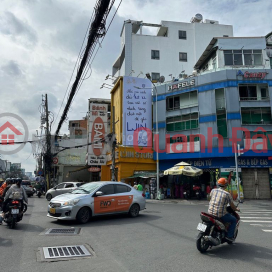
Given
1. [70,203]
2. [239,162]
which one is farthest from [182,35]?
[70,203]

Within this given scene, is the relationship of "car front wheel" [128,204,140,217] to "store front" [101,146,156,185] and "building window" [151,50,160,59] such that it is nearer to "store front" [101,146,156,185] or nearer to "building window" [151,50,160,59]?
"store front" [101,146,156,185]

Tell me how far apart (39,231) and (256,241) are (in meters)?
6.37

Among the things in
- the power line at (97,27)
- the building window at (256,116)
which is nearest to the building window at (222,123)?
the building window at (256,116)

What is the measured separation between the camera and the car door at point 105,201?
34.8ft

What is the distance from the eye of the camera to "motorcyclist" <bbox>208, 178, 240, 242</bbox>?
647 cm

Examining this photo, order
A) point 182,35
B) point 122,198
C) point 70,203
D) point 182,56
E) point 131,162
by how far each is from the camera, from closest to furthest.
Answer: point 70,203 → point 122,198 → point 131,162 → point 182,56 → point 182,35

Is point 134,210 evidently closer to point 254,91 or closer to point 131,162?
point 131,162

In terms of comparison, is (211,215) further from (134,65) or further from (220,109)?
(134,65)

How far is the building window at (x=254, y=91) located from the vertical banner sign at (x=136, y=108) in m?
9.27

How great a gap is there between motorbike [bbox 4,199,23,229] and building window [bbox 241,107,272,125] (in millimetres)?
22113

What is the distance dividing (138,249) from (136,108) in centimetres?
2455

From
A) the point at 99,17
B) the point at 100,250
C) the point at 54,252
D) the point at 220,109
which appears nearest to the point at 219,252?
the point at 100,250

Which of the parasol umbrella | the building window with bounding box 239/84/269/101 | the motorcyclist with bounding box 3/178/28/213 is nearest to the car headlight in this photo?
the motorcyclist with bounding box 3/178/28/213

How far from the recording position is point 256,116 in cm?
2616
